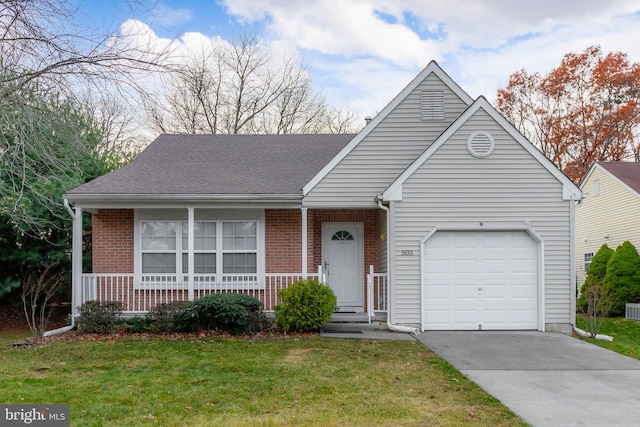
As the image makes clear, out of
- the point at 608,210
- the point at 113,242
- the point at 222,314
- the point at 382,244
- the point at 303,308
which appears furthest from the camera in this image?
the point at 608,210

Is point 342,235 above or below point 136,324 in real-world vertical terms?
above

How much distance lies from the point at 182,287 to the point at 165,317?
112cm

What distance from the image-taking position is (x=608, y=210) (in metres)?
19.8

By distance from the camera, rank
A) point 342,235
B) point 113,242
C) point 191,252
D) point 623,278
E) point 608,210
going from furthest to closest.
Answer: point 608,210
point 623,278
point 342,235
point 113,242
point 191,252

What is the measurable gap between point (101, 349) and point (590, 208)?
1839cm

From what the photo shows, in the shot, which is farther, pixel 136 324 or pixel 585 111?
pixel 585 111

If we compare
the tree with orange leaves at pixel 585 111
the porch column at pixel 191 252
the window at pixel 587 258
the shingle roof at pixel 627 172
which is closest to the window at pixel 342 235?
the porch column at pixel 191 252

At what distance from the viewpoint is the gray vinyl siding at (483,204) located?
11.8 m

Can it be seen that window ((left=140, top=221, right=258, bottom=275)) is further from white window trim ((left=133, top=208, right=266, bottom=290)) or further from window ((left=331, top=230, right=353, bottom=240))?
window ((left=331, top=230, right=353, bottom=240))

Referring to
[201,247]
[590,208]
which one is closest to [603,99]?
[590,208]

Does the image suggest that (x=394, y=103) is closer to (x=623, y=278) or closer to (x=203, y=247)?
(x=203, y=247)

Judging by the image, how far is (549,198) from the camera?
466 inches

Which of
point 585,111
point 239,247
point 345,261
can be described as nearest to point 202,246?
point 239,247

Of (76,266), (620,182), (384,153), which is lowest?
(76,266)
